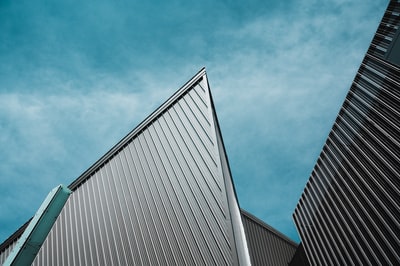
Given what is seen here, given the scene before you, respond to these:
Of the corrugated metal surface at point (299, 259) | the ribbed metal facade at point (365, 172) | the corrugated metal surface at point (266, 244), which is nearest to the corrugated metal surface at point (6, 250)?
the corrugated metal surface at point (266, 244)

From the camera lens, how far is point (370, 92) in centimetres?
1161

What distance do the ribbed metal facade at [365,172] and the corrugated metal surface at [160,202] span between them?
22.6 feet

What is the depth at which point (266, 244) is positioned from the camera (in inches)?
725

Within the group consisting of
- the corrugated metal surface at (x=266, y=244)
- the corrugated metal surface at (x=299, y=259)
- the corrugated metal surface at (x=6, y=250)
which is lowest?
the corrugated metal surface at (x=299, y=259)

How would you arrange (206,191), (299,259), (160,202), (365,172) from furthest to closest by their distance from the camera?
1. (299,259)
2. (365,172)
3. (160,202)
4. (206,191)

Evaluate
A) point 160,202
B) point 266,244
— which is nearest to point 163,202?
point 160,202

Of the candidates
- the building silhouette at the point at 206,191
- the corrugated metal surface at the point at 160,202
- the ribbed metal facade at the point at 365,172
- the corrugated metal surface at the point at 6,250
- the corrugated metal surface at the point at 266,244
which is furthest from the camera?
the corrugated metal surface at the point at 266,244

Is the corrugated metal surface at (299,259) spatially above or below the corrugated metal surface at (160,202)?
below

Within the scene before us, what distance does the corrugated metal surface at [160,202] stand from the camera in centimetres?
655

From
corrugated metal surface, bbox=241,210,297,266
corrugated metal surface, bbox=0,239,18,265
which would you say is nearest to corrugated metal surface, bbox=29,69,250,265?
corrugated metal surface, bbox=0,239,18,265

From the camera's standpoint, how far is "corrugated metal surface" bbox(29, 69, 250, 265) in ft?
21.5

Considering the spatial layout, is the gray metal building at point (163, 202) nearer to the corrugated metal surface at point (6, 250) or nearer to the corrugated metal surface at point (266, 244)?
the corrugated metal surface at point (6, 250)

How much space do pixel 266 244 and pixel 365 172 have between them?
415 inches

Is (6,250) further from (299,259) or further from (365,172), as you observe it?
(365,172)
